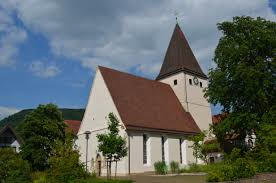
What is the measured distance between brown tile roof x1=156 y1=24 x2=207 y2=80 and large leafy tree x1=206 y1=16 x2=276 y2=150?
12.1 meters

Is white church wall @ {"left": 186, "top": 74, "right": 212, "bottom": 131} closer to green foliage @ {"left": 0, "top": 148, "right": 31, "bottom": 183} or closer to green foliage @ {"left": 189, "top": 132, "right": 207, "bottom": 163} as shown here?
green foliage @ {"left": 189, "top": 132, "right": 207, "bottom": 163}

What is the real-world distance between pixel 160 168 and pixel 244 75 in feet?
39.7

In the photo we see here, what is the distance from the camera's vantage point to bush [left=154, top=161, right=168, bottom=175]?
33312mm

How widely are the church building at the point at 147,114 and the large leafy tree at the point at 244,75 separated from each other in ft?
21.1

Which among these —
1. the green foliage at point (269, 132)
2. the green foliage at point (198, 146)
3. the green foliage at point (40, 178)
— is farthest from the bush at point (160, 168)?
the green foliage at point (40, 178)

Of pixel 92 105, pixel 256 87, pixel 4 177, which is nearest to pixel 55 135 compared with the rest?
pixel 92 105

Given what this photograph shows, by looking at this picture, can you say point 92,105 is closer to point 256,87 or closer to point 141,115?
point 141,115

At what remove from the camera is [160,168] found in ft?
110

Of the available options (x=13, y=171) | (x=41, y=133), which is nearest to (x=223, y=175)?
(x=13, y=171)

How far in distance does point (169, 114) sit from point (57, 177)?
19862 millimetres

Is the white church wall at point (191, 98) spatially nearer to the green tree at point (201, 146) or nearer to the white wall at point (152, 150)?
the white wall at point (152, 150)

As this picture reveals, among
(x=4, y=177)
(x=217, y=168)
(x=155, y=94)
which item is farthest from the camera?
(x=155, y=94)

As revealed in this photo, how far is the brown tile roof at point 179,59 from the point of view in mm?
44719

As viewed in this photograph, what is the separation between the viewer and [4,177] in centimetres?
2302
